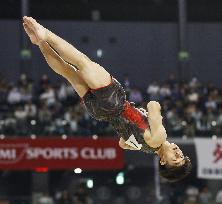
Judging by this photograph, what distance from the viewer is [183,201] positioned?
1739 cm

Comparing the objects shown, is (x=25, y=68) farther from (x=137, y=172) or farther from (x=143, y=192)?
(x=143, y=192)

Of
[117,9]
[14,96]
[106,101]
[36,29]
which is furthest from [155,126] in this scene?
[117,9]

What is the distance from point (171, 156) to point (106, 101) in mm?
1105

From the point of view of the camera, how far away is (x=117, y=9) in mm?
26672

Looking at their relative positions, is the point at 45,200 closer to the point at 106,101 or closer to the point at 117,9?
the point at 106,101

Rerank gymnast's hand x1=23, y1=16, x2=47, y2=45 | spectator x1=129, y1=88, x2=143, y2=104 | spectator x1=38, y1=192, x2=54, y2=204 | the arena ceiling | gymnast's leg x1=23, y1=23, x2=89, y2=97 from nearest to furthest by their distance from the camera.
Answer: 1. gymnast's hand x1=23, y1=16, x2=47, y2=45
2. gymnast's leg x1=23, y1=23, x2=89, y2=97
3. spectator x1=38, y1=192, x2=54, y2=204
4. spectator x1=129, y1=88, x2=143, y2=104
5. the arena ceiling

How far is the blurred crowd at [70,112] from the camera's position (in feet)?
59.9

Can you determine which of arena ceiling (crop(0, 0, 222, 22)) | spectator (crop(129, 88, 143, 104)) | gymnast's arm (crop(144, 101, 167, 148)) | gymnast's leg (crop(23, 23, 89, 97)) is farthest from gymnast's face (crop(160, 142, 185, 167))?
arena ceiling (crop(0, 0, 222, 22))

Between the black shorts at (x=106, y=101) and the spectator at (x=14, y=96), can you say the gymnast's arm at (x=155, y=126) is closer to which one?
the black shorts at (x=106, y=101)

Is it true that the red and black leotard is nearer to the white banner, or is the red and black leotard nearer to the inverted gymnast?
the inverted gymnast

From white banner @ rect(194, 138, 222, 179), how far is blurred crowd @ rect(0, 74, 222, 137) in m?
0.30

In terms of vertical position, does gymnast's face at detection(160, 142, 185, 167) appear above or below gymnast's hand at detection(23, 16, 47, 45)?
below

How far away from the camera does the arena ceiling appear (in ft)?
85.8

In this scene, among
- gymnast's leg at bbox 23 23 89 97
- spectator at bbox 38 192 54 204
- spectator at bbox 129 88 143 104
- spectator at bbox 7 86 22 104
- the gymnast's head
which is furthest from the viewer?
spectator at bbox 129 88 143 104
